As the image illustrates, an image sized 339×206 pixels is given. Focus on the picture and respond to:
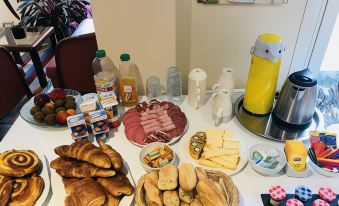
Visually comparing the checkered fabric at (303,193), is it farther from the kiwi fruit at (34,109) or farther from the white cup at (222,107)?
the kiwi fruit at (34,109)

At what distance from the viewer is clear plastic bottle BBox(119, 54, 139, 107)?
1091mm

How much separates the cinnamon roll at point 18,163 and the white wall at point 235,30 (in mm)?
681

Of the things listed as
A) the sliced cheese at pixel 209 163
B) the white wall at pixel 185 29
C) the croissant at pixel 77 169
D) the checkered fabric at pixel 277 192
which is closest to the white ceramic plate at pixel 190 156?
the sliced cheese at pixel 209 163

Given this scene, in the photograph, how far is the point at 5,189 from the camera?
2.43 feet

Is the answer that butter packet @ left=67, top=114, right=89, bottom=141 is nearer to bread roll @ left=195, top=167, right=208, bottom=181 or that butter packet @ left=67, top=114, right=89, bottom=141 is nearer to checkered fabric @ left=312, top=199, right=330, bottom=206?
bread roll @ left=195, top=167, right=208, bottom=181

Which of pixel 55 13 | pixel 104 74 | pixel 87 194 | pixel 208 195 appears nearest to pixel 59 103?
pixel 104 74

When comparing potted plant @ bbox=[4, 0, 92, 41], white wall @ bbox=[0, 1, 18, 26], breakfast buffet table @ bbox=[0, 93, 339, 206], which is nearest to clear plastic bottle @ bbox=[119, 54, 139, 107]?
breakfast buffet table @ bbox=[0, 93, 339, 206]

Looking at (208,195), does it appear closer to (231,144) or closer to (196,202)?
(196,202)

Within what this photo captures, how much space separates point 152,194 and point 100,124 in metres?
0.33

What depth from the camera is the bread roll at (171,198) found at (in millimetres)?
687

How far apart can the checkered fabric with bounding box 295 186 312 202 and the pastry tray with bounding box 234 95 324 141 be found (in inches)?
8.3

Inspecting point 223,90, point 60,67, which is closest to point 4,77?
point 60,67

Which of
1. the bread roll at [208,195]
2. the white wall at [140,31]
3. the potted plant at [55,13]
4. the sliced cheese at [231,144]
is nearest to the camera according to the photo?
the bread roll at [208,195]

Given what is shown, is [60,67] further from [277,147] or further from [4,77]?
[277,147]
